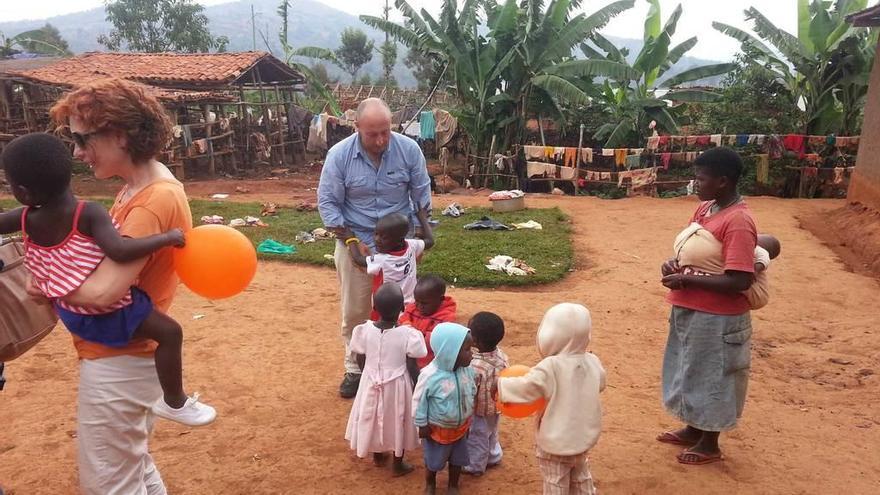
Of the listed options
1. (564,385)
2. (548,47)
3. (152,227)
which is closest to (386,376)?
(564,385)

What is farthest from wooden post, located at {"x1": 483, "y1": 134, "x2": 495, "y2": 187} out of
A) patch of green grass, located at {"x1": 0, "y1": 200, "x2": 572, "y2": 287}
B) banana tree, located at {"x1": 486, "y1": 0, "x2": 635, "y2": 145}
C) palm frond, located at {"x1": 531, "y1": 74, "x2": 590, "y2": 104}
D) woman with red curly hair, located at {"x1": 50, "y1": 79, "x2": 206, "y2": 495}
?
woman with red curly hair, located at {"x1": 50, "y1": 79, "x2": 206, "y2": 495}

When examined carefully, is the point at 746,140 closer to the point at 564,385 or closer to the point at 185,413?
the point at 564,385

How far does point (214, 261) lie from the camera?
2191mm

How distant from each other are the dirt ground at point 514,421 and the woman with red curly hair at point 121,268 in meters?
1.16

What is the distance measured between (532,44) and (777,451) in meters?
11.9

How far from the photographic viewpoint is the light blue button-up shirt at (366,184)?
399 centimetres

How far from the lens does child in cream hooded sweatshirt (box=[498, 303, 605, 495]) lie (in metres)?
2.48

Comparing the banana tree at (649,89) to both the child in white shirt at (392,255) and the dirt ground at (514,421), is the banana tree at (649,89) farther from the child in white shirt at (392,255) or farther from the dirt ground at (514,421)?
the child in white shirt at (392,255)

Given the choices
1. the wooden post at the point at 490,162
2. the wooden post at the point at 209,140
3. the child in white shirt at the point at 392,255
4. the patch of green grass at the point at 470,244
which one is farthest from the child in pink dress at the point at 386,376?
the wooden post at the point at 209,140

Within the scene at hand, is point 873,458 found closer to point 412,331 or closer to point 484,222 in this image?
point 412,331

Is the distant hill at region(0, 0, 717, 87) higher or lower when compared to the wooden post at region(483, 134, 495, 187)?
higher

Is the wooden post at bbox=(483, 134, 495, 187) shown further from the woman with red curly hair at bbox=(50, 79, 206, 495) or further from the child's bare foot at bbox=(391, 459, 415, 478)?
the woman with red curly hair at bbox=(50, 79, 206, 495)

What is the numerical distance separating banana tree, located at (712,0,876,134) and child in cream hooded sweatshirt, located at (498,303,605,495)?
1305 cm

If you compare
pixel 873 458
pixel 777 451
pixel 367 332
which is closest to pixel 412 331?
pixel 367 332
